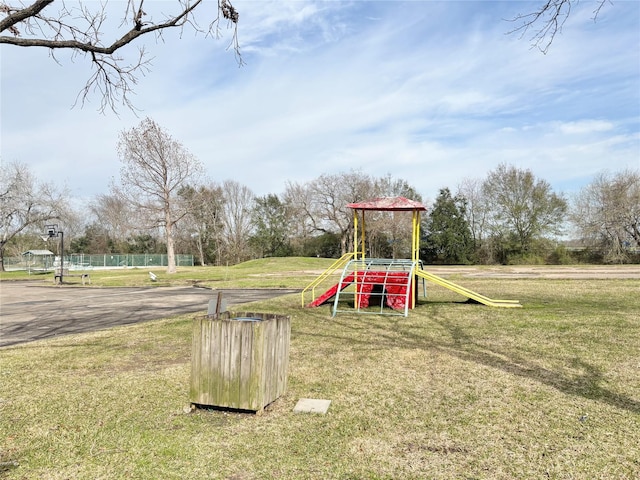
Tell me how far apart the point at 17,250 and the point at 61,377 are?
63.9 metres

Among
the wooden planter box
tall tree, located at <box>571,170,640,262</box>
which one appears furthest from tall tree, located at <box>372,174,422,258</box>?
the wooden planter box

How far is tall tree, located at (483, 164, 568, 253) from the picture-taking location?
46.5 m

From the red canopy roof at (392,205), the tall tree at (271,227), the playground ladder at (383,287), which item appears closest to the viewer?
the playground ladder at (383,287)

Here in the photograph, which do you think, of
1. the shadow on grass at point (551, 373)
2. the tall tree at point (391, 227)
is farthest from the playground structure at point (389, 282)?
the tall tree at point (391, 227)

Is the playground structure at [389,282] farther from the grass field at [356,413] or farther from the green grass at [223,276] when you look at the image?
the green grass at [223,276]

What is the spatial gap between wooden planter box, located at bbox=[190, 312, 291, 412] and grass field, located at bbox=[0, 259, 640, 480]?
0.54ft

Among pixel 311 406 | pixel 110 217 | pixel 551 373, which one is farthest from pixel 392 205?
pixel 110 217

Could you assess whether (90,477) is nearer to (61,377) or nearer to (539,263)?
(61,377)

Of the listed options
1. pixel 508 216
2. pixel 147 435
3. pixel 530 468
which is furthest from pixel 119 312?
pixel 508 216

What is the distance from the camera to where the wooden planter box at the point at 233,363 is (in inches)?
171

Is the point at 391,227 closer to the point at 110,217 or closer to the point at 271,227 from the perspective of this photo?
the point at 271,227

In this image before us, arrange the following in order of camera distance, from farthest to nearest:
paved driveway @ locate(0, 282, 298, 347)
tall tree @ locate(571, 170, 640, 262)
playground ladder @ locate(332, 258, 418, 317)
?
tall tree @ locate(571, 170, 640, 262)
playground ladder @ locate(332, 258, 418, 317)
paved driveway @ locate(0, 282, 298, 347)

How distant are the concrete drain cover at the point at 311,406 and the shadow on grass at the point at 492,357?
97.8 inches

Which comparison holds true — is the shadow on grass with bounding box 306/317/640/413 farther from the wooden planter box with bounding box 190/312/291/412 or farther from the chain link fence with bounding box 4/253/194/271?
the chain link fence with bounding box 4/253/194/271
